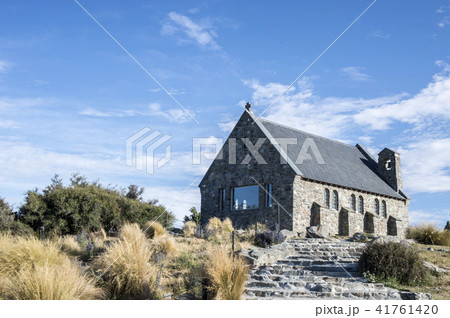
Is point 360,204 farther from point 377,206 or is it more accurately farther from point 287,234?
point 287,234

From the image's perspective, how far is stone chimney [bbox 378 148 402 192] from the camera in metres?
32.7

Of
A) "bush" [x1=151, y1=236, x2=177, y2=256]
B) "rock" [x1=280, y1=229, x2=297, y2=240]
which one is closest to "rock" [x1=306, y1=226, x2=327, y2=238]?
"rock" [x1=280, y1=229, x2=297, y2=240]

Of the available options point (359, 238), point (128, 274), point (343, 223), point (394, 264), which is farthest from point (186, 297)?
point (343, 223)

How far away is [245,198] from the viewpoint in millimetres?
25656

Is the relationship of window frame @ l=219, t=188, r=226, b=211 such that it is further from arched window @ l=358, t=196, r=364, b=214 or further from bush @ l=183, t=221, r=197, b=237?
arched window @ l=358, t=196, r=364, b=214

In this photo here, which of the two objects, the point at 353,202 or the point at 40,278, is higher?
the point at 353,202

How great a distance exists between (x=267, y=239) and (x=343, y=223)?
959 centimetres

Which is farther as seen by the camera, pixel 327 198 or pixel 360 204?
pixel 360 204

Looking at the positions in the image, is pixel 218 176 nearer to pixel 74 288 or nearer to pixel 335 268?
pixel 335 268

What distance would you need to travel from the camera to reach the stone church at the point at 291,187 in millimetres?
23734

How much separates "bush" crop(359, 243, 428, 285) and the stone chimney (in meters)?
20.7

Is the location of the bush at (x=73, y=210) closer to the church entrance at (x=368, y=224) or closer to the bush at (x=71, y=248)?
the bush at (x=71, y=248)

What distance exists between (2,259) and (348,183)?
69.7ft
